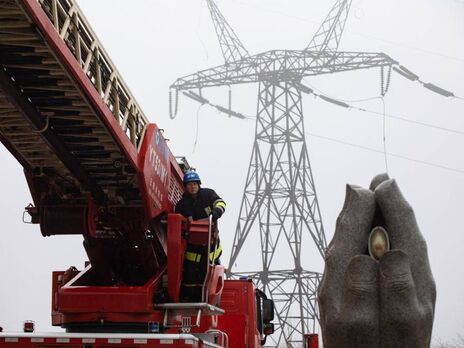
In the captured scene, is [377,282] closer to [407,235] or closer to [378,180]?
[407,235]

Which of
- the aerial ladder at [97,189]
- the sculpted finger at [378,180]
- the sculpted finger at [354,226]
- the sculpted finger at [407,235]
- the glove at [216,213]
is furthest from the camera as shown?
the glove at [216,213]

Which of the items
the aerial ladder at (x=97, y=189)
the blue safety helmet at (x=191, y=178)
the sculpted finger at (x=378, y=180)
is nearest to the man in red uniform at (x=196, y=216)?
the blue safety helmet at (x=191, y=178)

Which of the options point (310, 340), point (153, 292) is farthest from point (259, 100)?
point (153, 292)

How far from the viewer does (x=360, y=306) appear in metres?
9.16

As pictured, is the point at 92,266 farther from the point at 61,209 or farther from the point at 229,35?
the point at 229,35

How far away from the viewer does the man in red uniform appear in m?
10.4

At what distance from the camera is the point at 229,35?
45.2m

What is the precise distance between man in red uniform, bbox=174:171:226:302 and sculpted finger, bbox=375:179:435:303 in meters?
2.03

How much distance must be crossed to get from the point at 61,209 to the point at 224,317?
2.76 meters

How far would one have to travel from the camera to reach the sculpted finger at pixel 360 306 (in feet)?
29.9

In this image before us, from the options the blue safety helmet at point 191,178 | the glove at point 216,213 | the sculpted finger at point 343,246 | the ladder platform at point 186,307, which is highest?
the blue safety helmet at point 191,178

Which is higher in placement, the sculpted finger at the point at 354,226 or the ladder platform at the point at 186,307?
the sculpted finger at the point at 354,226

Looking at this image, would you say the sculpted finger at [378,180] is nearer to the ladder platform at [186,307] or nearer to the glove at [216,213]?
the glove at [216,213]

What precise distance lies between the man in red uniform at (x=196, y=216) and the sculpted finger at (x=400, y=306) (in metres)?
2.13
